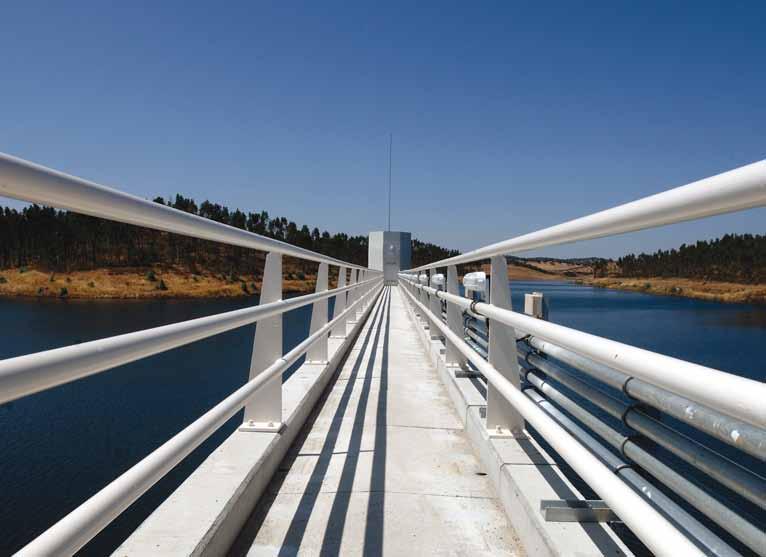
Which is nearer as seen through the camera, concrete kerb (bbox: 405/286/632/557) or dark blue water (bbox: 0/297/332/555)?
concrete kerb (bbox: 405/286/632/557)

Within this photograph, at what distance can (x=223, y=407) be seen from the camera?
64.6 inches

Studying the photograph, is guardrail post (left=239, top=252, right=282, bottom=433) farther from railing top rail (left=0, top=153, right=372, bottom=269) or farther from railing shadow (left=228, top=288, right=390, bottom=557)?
railing top rail (left=0, top=153, right=372, bottom=269)

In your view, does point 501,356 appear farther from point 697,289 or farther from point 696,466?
point 697,289

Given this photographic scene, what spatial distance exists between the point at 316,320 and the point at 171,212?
2.82m

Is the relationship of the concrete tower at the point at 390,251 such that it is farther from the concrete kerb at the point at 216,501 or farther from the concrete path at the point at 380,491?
the concrete kerb at the point at 216,501

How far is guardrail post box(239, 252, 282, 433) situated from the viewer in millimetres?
2359

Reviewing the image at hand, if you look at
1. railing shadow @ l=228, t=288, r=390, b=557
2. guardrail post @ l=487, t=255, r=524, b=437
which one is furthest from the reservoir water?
guardrail post @ l=487, t=255, r=524, b=437

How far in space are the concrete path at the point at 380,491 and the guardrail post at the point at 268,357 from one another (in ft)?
0.90

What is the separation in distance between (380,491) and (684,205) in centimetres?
184

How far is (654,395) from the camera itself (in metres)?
1.49

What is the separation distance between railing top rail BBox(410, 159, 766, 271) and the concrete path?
1.24 m

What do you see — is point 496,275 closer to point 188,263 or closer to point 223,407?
point 223,407

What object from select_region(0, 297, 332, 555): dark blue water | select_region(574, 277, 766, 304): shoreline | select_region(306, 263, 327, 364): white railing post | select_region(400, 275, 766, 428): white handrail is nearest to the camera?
select_region(400, 275, 766, 428): white handrail

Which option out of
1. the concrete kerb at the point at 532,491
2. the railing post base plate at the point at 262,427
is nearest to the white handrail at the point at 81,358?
the railing post base plate at the point at 262,427
